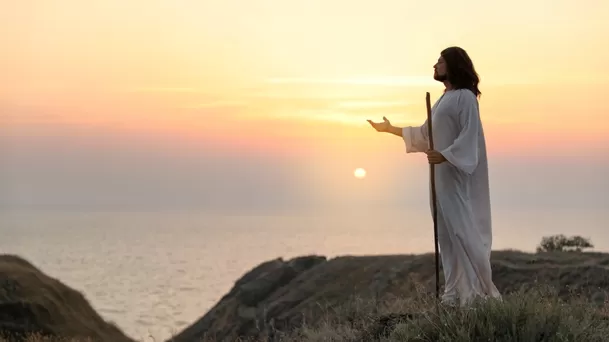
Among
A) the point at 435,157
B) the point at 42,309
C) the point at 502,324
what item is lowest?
the point at 42,309

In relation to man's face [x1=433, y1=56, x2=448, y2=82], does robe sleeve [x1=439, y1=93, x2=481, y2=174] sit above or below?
below

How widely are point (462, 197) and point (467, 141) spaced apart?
70 cm

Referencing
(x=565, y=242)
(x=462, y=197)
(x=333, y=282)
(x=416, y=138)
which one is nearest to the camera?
(x=462, y=197)

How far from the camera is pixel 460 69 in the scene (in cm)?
955

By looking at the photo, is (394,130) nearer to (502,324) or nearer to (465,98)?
(465,98)

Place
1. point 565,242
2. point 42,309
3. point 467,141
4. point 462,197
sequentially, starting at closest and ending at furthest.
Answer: point 467,141
point 462,197
point 42,309
point 565,242

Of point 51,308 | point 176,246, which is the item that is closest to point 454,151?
point 51,308

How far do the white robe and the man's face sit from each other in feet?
0.66

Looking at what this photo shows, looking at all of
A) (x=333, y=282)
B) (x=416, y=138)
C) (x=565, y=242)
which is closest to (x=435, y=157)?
(x=416, y=138)

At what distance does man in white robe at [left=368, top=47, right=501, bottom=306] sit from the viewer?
30.7 feet

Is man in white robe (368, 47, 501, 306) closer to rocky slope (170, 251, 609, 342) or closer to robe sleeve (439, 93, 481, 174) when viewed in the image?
robe sleeve (439, 93, 481, 174)

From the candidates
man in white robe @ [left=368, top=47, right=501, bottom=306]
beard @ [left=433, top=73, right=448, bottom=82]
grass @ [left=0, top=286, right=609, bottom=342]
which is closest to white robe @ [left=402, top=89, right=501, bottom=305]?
man in white robe @ [left=368, top=47, right=501, bottom=306]

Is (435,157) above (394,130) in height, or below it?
below

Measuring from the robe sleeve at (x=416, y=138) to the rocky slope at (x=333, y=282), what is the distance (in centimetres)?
1156
